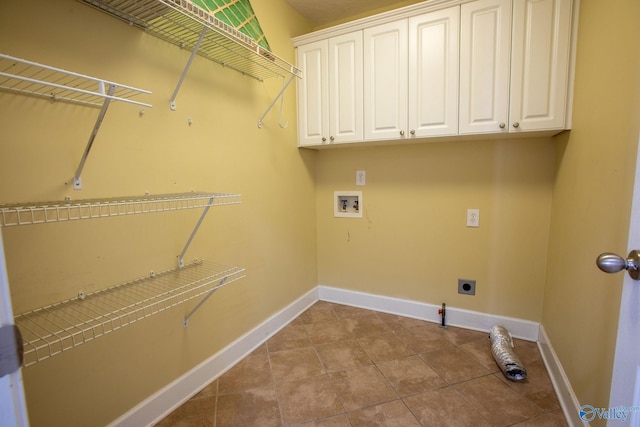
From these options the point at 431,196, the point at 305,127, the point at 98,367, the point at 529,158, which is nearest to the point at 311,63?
the point at 305,127

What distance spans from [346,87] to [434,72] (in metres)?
0.62

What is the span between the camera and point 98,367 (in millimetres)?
1210

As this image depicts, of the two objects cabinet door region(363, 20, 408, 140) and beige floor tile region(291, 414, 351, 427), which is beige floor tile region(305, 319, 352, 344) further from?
cabinet door region(363, 20, 408, 140)

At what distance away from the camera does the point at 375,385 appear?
1.66m

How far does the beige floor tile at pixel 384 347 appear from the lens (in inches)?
75.8

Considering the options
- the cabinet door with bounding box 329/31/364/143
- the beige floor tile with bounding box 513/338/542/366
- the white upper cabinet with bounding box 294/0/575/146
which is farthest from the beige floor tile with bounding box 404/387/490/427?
the cabinet door with bounding box 329/31/364/143

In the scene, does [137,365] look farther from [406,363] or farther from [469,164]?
[469,164]

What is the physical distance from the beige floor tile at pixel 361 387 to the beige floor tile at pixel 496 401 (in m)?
0.40

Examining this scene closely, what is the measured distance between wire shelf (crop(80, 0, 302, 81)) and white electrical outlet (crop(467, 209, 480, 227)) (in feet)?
5.74

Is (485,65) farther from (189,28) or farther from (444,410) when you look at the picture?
(444,410)

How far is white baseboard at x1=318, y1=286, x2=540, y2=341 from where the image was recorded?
2.12 meters

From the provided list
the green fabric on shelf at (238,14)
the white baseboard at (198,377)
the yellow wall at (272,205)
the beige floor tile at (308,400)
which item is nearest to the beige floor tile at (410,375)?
the beige floor tile at (308,400)

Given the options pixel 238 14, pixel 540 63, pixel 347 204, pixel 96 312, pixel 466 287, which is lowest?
pixel 466 287

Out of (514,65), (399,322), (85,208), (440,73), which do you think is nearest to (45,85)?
(85,208)
